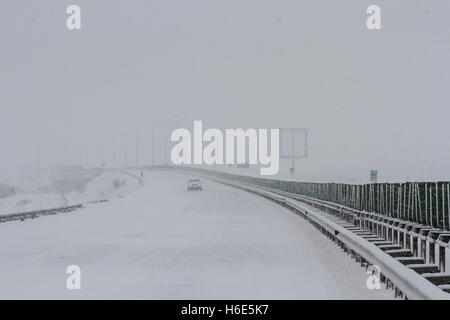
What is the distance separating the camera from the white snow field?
1085 centimetres

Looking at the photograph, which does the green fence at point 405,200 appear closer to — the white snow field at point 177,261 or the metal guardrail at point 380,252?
the metal guardrail at point 380,252

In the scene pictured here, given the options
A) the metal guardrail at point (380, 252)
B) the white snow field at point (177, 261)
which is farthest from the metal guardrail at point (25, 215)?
the metal guardrail at point (380, 252)

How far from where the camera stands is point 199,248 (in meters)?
17.7

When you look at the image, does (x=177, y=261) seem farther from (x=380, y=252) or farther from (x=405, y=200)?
(x=405, y=200)

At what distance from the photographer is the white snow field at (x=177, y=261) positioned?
35.6 feet

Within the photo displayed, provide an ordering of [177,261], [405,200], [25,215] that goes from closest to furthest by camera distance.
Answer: [177,261], [405,200], [25,215]

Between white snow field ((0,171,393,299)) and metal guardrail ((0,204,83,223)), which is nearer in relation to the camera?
white snow field ((0,171,393,299))

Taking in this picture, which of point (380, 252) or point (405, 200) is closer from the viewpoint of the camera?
point (380, 252)

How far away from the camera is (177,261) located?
49.0ft

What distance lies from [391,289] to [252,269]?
322 cm

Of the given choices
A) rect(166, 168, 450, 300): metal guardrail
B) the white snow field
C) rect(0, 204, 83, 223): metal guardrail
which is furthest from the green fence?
rect(0, 204, 83, 223): metal guardrail

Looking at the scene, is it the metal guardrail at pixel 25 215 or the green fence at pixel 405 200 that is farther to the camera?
the metal guardrail at pixel 25 215

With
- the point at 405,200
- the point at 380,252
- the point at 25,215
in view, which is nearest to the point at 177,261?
the point at 380,252

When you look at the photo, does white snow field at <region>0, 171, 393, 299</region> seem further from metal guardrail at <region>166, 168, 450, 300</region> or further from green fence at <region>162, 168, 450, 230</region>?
green fence at <region>162, 168, 450, 230</region>
